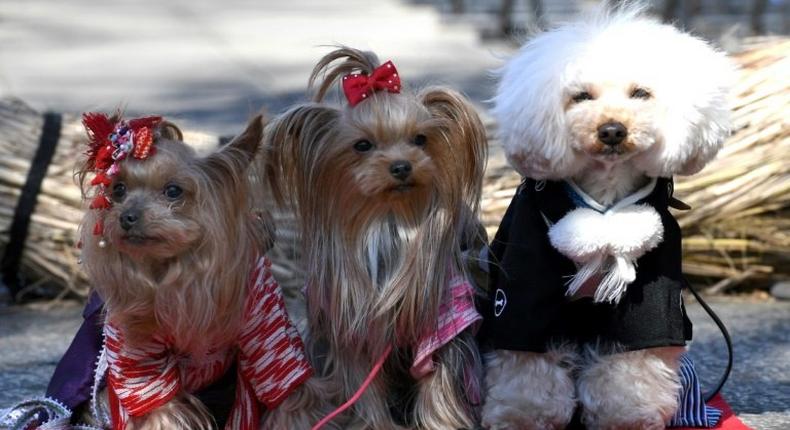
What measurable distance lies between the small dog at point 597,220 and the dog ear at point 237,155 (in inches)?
25.0

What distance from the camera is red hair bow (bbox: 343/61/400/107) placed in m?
3.13

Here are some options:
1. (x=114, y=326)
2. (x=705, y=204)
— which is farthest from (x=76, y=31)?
(x=114, y=326)

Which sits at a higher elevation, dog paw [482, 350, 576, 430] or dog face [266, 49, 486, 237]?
dog face [266, 49, 486, 237]

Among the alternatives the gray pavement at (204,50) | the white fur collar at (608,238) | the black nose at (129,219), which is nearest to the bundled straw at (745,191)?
the white fur collar at (608,238)

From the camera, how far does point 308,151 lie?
10.5ft

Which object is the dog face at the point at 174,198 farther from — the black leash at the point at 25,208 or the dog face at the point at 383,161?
the black leash at the point at 25,208

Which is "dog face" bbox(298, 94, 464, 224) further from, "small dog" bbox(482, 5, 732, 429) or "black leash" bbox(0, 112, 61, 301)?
"black leash" bbox(0, 112, 61, 301)

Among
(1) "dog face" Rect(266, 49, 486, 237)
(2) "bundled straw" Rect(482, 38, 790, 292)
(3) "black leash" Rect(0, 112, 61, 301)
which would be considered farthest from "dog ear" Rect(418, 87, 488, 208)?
(3) "black leash" Rect(0, 112, 61, 301)

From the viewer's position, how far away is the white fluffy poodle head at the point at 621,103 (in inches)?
118

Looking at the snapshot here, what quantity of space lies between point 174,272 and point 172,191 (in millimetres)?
195

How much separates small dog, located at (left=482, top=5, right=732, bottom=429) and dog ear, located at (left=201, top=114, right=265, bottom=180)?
0.64 meters

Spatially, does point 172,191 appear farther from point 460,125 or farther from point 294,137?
point 460,125

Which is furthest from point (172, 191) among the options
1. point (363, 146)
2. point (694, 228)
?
point (694, 228)

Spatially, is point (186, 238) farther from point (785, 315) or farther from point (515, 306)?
point (785, 315)
